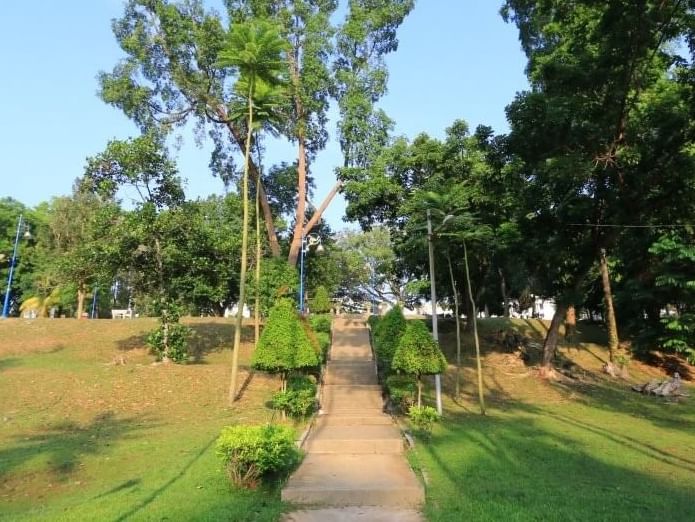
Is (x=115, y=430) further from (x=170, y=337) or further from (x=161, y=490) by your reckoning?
(x=170, y=337)

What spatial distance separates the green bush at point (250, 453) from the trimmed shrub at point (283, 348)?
594 cm

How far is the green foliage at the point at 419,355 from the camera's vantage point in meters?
13.2

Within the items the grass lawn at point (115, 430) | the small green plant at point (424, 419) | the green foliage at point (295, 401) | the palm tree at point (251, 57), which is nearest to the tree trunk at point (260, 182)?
the grass lawn at point (115, 430)

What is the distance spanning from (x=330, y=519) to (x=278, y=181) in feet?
75.8

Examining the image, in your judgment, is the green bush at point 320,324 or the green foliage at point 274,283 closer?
the green foliage at point 274,283

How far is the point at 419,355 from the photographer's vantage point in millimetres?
13359

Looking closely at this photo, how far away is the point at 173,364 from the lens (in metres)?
18.3

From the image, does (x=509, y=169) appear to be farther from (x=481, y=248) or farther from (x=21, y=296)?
(x=21, y=296)

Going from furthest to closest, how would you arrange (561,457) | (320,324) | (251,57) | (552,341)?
(320,324), (552,341), (251,57), (561,457)

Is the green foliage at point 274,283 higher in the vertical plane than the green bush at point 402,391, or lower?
higher

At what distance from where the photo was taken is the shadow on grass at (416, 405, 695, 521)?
631cm

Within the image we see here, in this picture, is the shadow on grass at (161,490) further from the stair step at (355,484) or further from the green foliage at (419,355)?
the green foliage at (419,355)

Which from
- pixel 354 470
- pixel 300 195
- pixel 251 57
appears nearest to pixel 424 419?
pixel 354 470

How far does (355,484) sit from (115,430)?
21.4 feet
